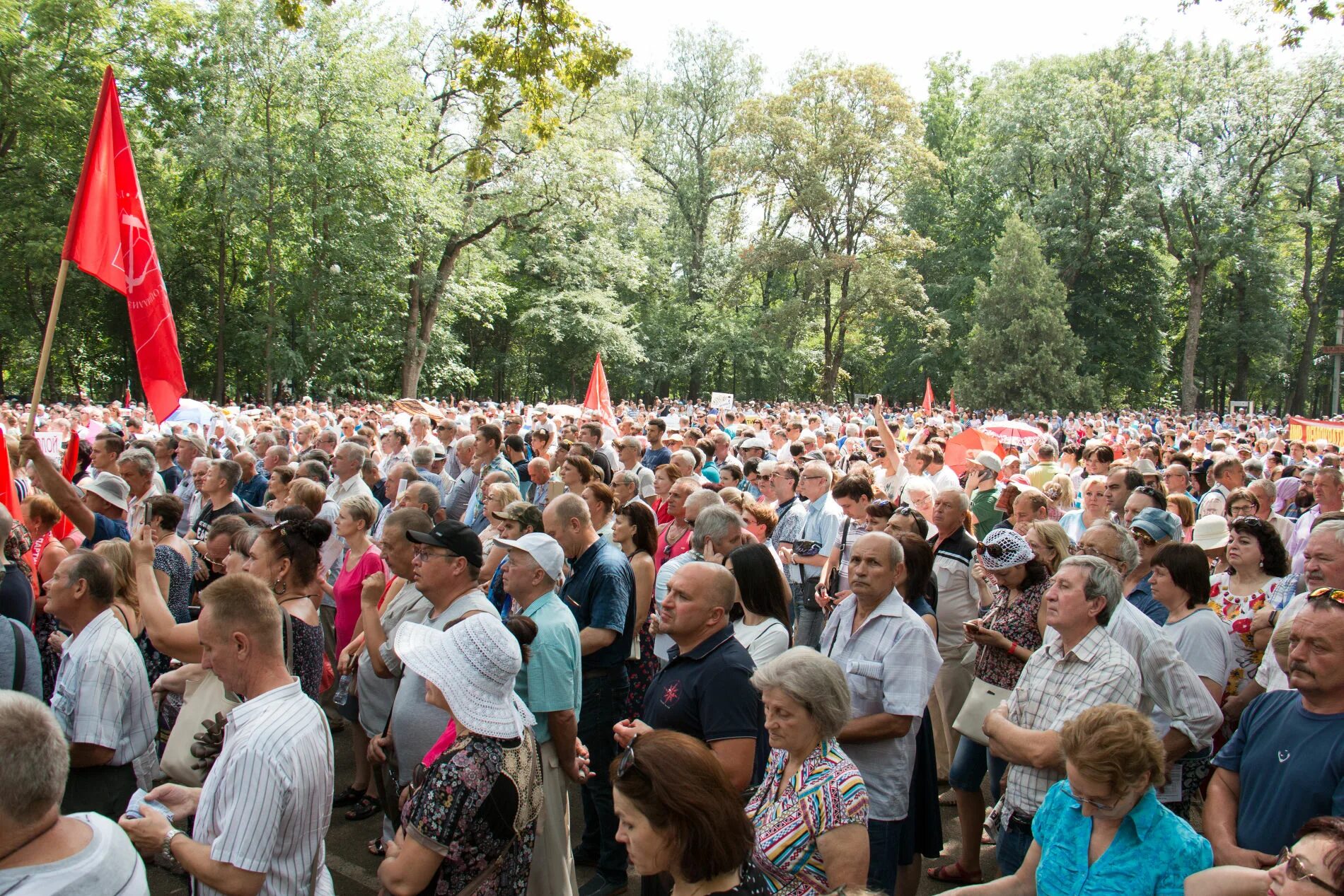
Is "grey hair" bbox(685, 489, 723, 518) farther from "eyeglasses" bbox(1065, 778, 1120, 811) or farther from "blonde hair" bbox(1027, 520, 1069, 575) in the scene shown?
"eyeglasses" bbox(1065, 778, 1120, 811)

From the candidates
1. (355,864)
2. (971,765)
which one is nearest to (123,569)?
(355,864)

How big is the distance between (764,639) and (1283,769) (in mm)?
1841

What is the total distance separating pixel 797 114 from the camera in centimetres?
3841

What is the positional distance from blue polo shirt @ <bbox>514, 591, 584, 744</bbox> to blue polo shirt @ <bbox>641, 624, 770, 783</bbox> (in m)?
0.39

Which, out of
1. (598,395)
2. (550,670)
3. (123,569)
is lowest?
(550,670)

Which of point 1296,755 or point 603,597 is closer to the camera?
point 1296,755

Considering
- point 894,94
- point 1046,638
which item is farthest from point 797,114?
point 1046,638

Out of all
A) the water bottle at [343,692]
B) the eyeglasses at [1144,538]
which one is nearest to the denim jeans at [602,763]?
the water bottle at [343,692]

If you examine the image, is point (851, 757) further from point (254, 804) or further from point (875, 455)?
point (875, 455)

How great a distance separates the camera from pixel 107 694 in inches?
139

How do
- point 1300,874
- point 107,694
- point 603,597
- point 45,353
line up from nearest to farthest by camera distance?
point 1300,874 → point 107,694 → point 603,597 → point 45,353

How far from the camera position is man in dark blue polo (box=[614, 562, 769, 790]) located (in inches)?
128

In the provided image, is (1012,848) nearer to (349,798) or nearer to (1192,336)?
(349,798)

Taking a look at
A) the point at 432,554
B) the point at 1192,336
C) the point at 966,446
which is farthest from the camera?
the point at 1192,336
